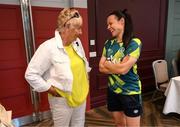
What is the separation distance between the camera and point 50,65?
146cm

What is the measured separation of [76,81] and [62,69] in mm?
168

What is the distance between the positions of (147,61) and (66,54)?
292cm

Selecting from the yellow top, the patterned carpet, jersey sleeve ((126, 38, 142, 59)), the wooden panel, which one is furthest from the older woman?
the patterned carpet

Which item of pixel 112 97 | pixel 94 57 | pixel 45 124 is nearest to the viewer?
pixel 112 97

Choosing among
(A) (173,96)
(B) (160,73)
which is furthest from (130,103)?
(B) (160,73)

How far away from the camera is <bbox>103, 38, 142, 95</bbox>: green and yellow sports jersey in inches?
60.7

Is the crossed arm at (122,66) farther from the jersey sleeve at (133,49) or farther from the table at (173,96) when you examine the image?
the table at (173,96)

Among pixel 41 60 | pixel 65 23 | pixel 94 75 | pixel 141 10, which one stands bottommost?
pixel 94 75

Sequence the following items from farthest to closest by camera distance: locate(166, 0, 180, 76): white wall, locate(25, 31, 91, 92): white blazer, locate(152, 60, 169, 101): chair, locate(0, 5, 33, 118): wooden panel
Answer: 1. locate(166, 0, 180, 76): white wall
2. locate(152, 60, 169, 101): chair
3. locate(0, 5, 33, 118): wooden panel
4. locate(25, 31, 91, 92): white blazer

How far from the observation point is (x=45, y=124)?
2.77 meters

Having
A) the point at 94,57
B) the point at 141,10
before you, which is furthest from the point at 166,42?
the point at 94,57

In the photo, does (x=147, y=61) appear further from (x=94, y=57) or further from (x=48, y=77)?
(x=48, y=77)

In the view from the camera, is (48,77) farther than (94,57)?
No

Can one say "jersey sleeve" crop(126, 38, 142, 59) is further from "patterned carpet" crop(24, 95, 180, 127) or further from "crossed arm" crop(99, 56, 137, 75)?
"patterned carpet" crop(24, 95, 180, 127)
